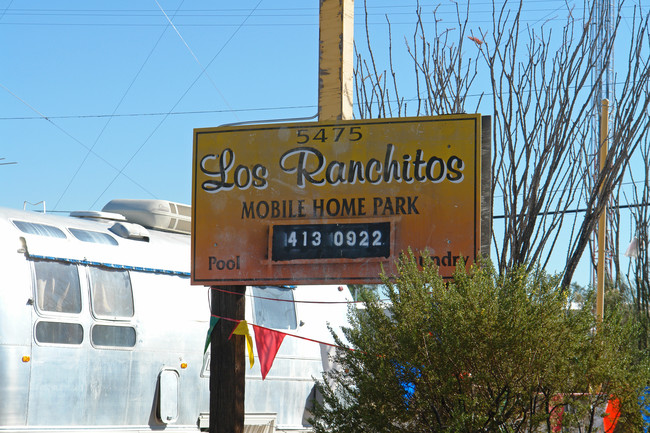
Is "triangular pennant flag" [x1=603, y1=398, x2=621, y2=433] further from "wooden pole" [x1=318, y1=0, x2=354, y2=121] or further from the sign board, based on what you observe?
"wooden pole" [x1=318, y1=0, x2=354, y2=121]

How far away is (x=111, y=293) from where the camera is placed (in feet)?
31.3

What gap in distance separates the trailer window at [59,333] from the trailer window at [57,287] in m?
0.15

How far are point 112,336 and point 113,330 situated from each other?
70 millimetres

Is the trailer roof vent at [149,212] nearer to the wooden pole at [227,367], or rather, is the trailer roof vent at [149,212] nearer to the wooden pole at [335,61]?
the wooden pole at [227,367]

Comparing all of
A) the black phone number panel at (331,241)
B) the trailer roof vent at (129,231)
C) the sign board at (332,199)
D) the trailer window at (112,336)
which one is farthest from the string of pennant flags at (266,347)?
the trailer roof vent at (129,231)

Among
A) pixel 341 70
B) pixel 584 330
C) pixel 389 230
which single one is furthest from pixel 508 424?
pixel 341 70

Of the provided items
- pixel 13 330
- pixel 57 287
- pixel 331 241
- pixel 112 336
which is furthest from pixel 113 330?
pixel 331 241

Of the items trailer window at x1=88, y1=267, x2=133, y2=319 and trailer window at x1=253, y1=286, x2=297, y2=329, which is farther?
trailer window at x1=253, y1=286, x2=297, y2=329

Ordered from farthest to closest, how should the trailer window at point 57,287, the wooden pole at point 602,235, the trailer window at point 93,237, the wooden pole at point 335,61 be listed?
1. the wooden pole at point 602,235
2. the trailer window at point 93,237
3. the trailer window at point 57,287
4. the wooden pole at point 335,61

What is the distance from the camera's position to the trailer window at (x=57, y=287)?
8797 mm

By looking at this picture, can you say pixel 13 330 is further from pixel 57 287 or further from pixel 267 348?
pixel 267 348

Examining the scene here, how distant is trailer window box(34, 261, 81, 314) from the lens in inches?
346

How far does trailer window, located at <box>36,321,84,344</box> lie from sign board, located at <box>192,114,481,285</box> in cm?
208

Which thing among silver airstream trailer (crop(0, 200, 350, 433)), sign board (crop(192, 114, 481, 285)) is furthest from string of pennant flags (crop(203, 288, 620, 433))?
silver airstream trailer (crop(0, 200, 350, 433))
